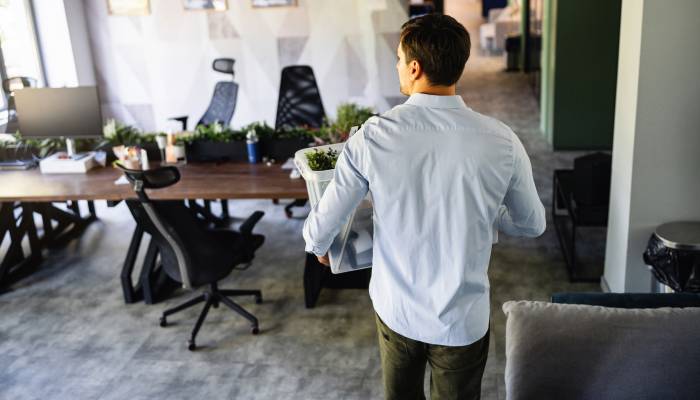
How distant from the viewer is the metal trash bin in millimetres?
3531

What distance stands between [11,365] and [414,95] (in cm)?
310

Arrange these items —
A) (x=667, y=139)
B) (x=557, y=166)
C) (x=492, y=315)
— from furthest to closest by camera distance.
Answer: (x=557, y=166)
(x=492, y=315)
(x=667, y=139)

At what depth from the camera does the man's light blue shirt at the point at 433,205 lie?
74.3 inches

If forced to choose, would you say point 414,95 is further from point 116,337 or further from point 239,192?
point 116,337

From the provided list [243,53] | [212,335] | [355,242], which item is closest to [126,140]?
[212,335]

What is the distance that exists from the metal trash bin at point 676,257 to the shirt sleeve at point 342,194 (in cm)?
224

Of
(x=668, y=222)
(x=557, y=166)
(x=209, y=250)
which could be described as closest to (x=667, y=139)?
(x=668, y=222)

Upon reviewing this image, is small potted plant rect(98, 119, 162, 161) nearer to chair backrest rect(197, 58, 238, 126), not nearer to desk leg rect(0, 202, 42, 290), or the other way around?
desk leg rect(0, 202, 42, 290)

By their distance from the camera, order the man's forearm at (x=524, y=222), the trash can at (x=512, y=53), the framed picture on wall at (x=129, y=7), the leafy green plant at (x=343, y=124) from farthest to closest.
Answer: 1. the trash can at (x=512, y=53)
2. the framed picture on wall at (x=129, y=7)
3. the leafy green plant at (x=343, y=124)
4. the man's forearm at (x=524, y=222)

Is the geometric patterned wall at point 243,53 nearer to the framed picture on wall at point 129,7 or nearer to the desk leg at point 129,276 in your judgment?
the framed picture on wall at point 129,7

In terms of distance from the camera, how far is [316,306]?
14.5 feet

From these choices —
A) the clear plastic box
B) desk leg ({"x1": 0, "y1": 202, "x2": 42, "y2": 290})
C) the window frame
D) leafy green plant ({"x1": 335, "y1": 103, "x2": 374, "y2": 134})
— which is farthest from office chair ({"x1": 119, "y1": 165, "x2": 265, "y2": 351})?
the window frame

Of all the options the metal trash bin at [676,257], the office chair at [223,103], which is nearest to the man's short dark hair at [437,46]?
the metal trash bin at [676,257]

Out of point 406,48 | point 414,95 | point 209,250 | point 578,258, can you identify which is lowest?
point 578,258
